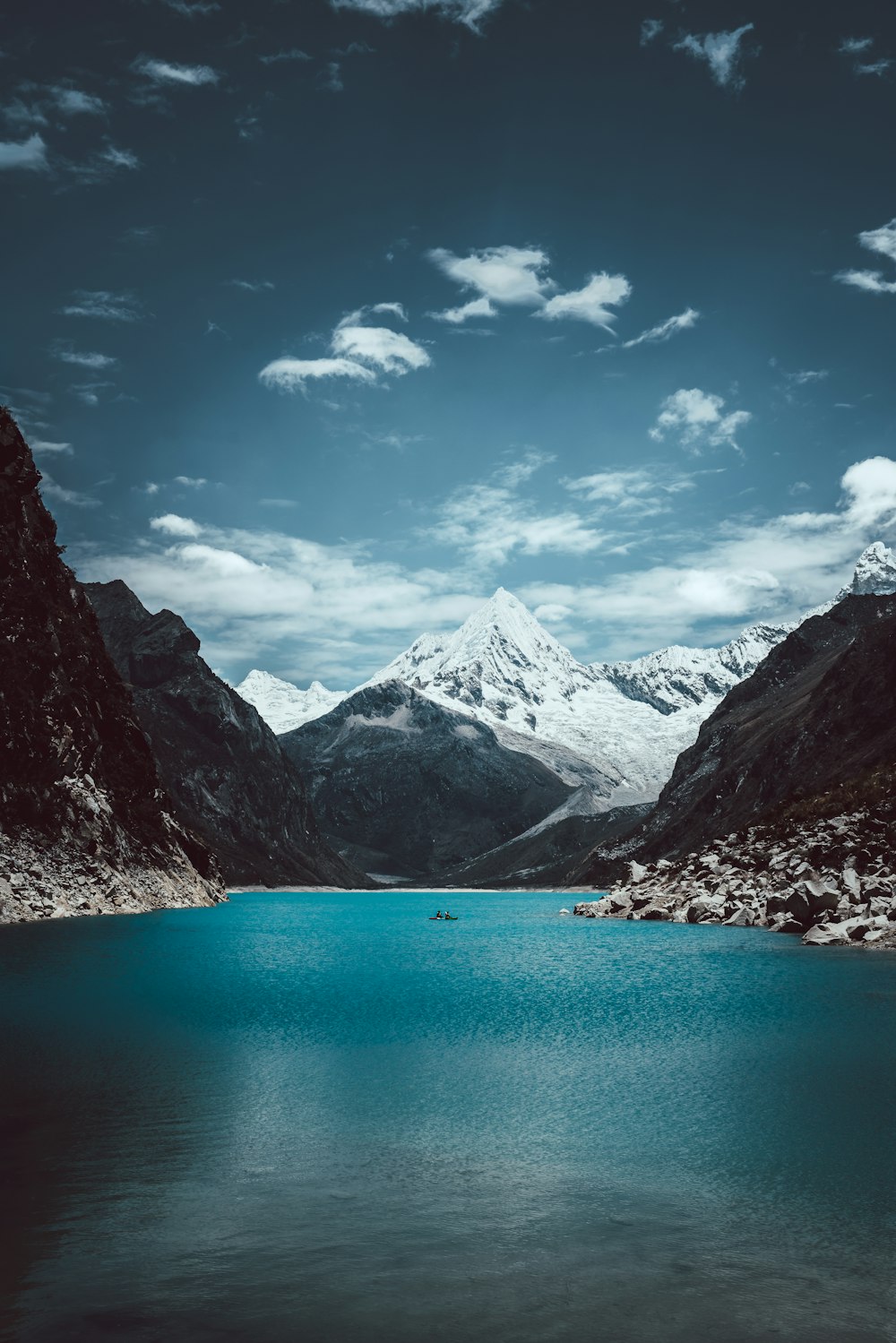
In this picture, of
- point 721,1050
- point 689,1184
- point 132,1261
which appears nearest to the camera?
point 132,1261

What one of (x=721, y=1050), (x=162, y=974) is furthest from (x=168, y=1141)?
(x=162, y=974)

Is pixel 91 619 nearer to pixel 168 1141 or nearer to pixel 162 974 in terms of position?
pixel 162 974

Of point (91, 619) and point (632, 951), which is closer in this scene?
point (632, 951)

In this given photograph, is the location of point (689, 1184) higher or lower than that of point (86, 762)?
lower

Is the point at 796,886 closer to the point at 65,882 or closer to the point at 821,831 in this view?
the point at 821,831

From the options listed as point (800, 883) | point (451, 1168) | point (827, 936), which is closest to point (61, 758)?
point (800, 883)

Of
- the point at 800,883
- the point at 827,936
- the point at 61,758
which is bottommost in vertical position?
the point at 827,936

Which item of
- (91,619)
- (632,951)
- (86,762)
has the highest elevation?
(91,619)
